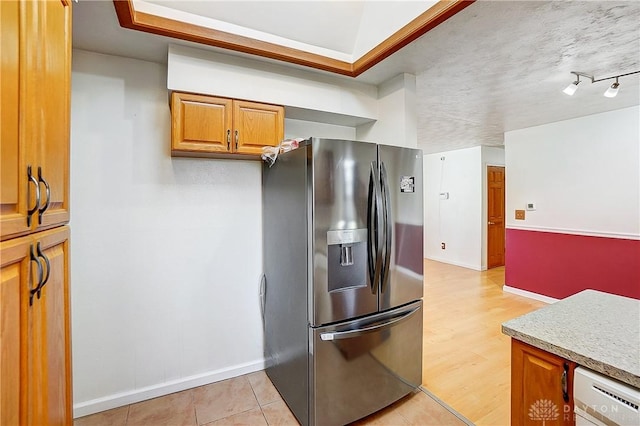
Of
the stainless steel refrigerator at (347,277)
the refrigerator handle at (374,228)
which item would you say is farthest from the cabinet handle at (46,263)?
the refrigerator handle at (374,228)

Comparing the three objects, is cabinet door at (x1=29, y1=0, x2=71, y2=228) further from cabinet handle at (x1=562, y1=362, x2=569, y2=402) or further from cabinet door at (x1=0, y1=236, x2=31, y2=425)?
cabinet handle at (x1=562, y1=362, x2=569, y2=402)

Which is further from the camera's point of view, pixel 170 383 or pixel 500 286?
pixel 500 286

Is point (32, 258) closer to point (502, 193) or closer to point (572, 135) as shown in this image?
point (572, 135)

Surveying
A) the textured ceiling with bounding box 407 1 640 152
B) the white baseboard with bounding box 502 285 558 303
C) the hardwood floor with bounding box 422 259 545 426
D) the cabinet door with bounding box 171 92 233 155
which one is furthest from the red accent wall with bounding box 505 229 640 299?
the cabinet door with bounding box 171 92 233 155

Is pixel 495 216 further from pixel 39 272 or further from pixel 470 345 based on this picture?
pixel 39 272

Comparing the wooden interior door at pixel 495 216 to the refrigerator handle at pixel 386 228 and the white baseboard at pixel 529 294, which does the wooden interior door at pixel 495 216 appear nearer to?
the white baseboard at pixel 529 294

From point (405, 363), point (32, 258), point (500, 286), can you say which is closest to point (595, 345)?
point (405, 363)

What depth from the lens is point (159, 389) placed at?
212cm

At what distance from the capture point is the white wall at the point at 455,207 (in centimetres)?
573

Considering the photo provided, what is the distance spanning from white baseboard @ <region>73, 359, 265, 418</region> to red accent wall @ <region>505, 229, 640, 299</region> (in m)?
3.88

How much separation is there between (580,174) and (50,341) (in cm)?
497

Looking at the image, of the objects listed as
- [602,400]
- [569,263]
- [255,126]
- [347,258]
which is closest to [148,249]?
[255,126]

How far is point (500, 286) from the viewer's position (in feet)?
15.5

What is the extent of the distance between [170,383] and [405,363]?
5.56ft
